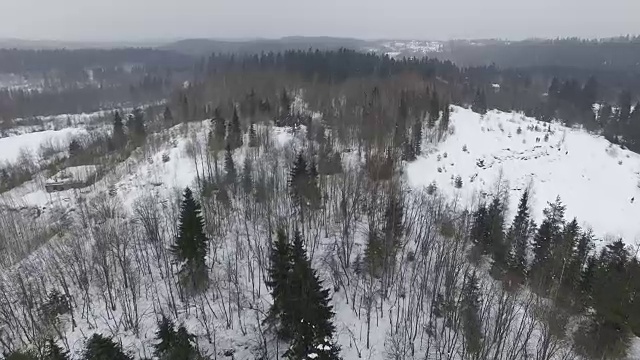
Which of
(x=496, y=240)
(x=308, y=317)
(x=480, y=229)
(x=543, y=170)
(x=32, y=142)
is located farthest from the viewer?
(x=32, y=142)

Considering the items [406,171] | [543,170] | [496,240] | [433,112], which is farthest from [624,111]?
[496,240]

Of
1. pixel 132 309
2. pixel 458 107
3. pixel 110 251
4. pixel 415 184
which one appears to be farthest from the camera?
pixel 458 107

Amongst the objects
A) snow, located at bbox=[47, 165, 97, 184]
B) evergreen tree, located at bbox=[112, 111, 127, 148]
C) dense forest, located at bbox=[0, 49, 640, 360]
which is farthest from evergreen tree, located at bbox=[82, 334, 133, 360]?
evergreen tree, located at bbox=[112, 111, 127, 148]

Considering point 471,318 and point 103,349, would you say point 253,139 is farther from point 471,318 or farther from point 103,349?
point 103,349

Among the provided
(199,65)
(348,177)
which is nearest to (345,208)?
(348,177)

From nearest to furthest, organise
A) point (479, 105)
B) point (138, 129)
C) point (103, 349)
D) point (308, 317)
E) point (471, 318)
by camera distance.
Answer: point (103, 349) < point (308, 317) < point (471, 318) < point (138, 129) < point (479, 105)

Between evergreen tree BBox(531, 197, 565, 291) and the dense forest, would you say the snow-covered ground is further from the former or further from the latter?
evergreen tree BBox(531, 197, 565, 291)

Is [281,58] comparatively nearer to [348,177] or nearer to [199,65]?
[199,65]
